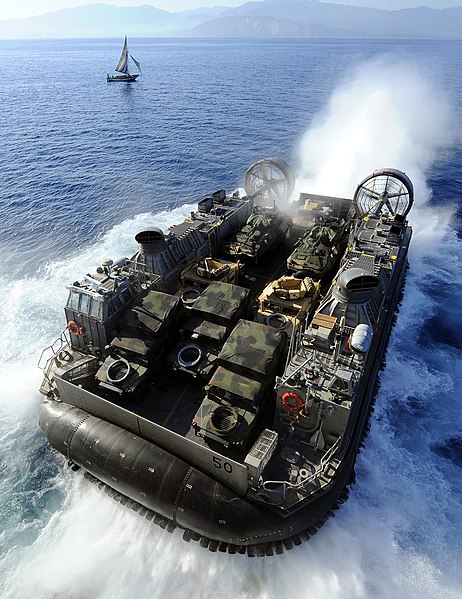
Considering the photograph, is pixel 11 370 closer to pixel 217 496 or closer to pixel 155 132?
pixel 217 496

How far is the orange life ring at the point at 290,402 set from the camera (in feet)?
45.0

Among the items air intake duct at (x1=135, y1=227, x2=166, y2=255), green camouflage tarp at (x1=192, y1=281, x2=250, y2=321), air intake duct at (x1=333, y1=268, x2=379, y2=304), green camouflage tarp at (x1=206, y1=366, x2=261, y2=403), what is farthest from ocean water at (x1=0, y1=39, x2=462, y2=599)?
air intake duct at (x1=135, y1=227, x2=166, y2=255)

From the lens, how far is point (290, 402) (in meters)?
14.0

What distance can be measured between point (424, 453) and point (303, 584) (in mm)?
8323

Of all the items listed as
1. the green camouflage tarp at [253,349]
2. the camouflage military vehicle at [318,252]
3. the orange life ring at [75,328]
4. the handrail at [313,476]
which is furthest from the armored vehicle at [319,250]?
the orange life ring at [75,328]

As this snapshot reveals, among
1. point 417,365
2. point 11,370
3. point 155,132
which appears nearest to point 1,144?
point 155,132

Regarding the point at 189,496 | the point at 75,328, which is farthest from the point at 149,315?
the point at 189,496

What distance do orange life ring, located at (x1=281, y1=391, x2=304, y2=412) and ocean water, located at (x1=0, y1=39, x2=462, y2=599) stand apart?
4506 millimetres

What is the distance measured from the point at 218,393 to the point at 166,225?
26147mm

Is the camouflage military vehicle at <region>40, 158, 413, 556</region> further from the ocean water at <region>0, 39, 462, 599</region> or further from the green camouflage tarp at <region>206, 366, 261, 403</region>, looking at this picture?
the ocean water at <region>0, 39, 462, 599</region>

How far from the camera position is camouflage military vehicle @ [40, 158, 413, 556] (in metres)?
13.3

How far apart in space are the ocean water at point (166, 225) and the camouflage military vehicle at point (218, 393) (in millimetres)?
1194

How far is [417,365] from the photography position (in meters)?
22.7

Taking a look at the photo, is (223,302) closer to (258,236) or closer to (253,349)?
(253,349)
